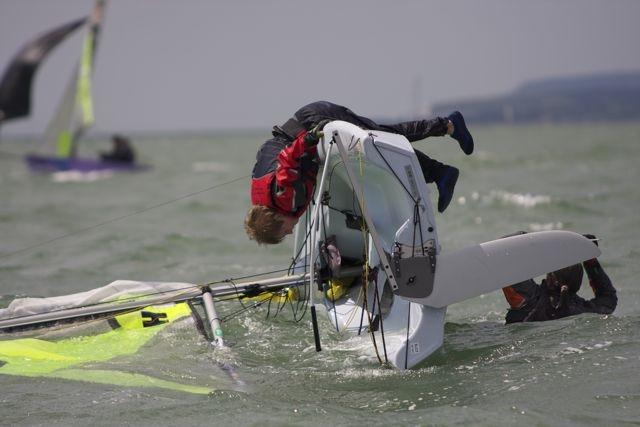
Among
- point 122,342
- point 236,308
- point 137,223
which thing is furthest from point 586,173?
point 122,342

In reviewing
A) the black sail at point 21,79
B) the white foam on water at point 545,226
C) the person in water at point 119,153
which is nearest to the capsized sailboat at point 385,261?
the white foam on water at point 545,226

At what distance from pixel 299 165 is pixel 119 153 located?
2118 centimetres

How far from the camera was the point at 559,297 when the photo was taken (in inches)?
217

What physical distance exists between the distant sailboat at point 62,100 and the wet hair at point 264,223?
70.6 ft

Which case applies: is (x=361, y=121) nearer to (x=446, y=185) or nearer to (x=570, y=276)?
(x=446, y=185)

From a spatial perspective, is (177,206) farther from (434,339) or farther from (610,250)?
(434,339)

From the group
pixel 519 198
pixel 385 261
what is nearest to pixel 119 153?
pixel 519 198

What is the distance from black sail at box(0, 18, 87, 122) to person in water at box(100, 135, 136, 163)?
340 centimetres

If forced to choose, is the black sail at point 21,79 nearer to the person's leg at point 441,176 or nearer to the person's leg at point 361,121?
the person's leg at point 361,121

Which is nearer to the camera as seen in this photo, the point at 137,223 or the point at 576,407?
the point at 576,407

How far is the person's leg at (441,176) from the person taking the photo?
5211mm

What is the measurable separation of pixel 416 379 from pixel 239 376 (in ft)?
3.24

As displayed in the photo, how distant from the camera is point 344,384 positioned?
4.58 m

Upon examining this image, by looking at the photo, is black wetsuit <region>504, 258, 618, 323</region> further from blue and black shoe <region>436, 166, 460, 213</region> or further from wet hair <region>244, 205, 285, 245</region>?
wet hair <region>244, 205, 285, 245</region>
